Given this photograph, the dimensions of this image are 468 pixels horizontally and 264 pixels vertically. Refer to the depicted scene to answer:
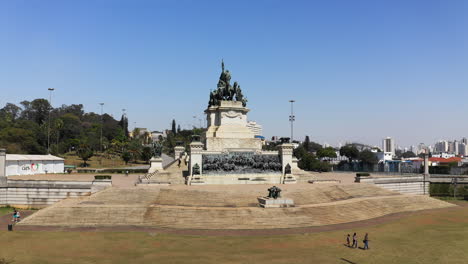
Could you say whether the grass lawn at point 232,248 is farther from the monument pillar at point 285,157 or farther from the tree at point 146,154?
the tree at point 146,154

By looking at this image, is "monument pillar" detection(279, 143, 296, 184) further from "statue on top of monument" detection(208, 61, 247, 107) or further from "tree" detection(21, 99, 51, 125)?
"tree" detection(21, 99, 51, 125)

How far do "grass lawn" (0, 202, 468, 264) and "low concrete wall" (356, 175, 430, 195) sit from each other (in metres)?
19.0

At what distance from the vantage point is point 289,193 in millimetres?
37125

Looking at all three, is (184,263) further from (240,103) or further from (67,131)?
(67,131)

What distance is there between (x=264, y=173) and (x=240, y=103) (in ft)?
42.7

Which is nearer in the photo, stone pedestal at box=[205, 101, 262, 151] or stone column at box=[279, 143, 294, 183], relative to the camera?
stone column at box=[279, 143, 294, 183]

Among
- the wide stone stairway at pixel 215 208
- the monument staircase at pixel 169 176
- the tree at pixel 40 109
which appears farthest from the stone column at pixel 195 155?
the tree at pixel 40 109

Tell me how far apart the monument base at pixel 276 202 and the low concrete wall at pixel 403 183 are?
18.1 metres

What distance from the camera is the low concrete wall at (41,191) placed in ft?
127

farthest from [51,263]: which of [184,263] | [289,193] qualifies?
[289,193]

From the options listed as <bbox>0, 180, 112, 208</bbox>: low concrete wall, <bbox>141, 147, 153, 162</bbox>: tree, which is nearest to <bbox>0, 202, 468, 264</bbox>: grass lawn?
<bbox>0, 180, 112, 208</bbox>: low concrete wall

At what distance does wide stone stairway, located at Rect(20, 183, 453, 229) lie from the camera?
28875mm

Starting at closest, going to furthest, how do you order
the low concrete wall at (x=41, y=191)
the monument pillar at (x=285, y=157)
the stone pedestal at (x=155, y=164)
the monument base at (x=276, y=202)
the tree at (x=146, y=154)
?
the monument base at (x=276, y=202) → the low concrete wall at (x=41, y=191) → the monument pillar at (x=285, y=157) → the stone pedestal at (x=155, y=164) → the tree at (x=146, y=154)

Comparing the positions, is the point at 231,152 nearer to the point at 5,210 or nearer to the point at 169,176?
the point at 169,176
